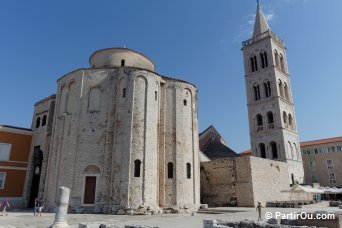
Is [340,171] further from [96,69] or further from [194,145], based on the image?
[96,69]

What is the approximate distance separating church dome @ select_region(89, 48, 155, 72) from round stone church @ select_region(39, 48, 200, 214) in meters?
0.54

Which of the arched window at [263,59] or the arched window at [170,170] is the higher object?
the arched window at [263,59]

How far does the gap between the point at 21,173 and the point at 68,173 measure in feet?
Answer: 28.7

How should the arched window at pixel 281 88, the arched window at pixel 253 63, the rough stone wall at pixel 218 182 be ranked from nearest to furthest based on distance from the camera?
the rough stone wall at pixel 218 182 → the arched window at pixel 281 88 → the arched window at pixel 253 63

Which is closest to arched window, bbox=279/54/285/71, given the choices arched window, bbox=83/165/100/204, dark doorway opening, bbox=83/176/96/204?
arched window, bbox=83/165/100/204

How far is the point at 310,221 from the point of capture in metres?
10.3

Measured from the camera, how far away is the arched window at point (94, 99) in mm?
22828

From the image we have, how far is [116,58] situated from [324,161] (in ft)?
148

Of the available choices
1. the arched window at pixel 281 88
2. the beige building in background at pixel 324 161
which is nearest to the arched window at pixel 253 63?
the arched window at pixel 281 88

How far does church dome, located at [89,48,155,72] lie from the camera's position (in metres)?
25.4

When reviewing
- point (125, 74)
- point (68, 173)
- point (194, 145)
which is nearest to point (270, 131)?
point (194, 145)

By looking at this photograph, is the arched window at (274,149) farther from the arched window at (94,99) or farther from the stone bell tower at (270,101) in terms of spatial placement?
the arched window at (94,99)

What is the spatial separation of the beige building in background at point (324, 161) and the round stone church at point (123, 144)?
38.1 meters

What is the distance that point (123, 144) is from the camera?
2102cm
